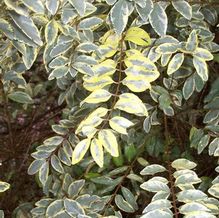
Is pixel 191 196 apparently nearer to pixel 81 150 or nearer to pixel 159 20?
pixel 81 150

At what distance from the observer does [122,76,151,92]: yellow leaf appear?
106 cm

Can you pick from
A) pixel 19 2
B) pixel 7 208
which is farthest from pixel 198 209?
pixel 7 208

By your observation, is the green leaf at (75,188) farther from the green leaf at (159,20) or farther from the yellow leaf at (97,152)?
the green leaf at (159,20)

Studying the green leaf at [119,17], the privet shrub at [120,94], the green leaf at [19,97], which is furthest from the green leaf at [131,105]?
the green leaf at [19,97]

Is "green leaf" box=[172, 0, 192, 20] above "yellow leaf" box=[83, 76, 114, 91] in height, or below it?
above

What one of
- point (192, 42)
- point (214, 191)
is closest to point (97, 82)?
point (192, 42)

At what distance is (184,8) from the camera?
118 cm

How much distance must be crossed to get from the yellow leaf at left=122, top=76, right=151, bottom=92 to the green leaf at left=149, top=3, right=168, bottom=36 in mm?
121

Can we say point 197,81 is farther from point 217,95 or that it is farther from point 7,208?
point 7,208

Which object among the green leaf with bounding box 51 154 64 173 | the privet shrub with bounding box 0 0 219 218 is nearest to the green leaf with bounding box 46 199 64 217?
the privet shrub with bounding box 0 0 219 218

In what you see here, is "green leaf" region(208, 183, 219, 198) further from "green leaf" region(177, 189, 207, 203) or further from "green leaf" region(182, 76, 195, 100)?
"green leaf" region(182, 76, 195, 100)

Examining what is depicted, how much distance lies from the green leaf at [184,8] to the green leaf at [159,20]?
65mm

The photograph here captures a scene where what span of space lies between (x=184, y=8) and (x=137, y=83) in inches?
9.5

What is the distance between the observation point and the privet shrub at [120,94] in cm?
106
